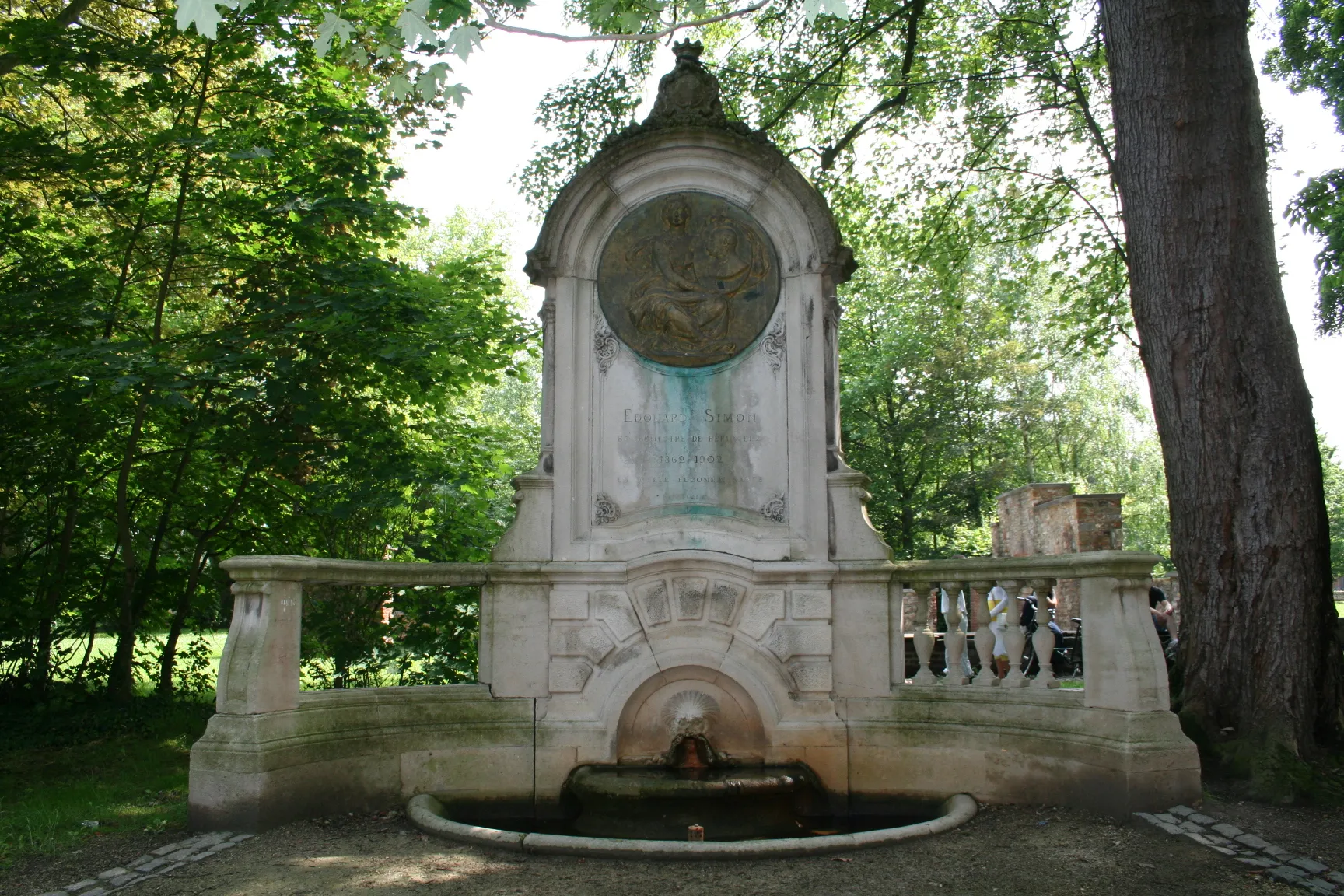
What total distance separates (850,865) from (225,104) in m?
7.90

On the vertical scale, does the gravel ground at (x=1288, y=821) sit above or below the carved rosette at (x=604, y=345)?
below

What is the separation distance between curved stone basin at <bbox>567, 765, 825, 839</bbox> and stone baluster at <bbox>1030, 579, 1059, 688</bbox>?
1.56 metres

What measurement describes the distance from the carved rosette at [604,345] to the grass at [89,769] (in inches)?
148

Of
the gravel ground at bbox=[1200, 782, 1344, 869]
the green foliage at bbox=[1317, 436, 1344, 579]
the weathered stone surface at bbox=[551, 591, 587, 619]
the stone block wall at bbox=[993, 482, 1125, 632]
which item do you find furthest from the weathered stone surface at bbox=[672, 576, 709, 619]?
the green foliage at bbox=[1317, 436, 1344, 579]

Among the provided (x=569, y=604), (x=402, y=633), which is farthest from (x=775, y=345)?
(x=402, y=633)

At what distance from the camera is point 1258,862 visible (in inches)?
179

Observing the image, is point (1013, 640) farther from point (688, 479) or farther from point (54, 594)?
point (54, 594)

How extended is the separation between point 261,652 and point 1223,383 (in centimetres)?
601

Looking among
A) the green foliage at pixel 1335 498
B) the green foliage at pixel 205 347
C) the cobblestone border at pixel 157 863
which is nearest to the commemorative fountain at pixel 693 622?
the cobblestone border at pixel 157 863

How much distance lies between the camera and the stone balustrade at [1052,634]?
216 inches

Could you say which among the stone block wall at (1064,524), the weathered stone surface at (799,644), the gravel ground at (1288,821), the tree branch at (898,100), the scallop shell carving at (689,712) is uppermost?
the tree branch at (898,100)

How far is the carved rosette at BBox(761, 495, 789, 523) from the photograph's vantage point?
6758 mm

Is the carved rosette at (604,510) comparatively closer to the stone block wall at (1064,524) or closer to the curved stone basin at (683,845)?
the curved stone basin at (683,845)

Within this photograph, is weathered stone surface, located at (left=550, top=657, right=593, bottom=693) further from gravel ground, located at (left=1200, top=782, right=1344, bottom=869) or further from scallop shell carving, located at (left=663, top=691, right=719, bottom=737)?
gravel ground, located at (left=1200, top=782, right=1344, bottom=869)
